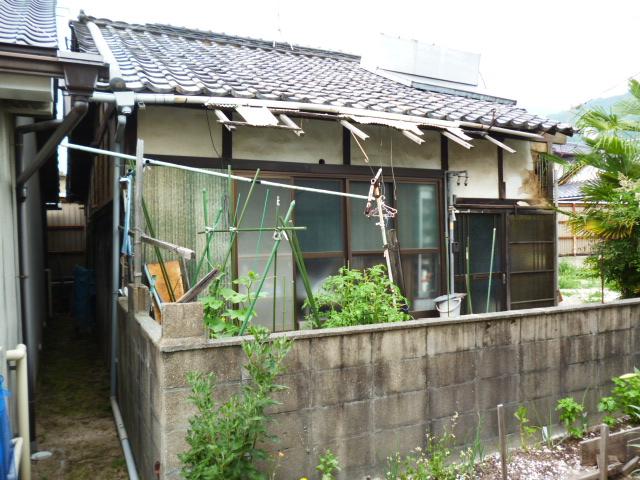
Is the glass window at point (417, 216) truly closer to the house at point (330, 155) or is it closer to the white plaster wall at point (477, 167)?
the house at point (330, 155)

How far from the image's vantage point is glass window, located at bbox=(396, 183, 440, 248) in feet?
22.4

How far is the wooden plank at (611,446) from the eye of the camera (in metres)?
4.45

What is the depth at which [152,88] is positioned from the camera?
5004 mm

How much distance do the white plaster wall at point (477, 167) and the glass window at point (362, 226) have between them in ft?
4.19

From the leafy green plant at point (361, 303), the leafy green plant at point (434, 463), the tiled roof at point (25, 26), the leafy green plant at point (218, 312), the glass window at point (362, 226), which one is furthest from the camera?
the glass window at point (362, 226)

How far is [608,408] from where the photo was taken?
198 inches

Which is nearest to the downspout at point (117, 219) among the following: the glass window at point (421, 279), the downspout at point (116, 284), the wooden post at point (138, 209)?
the downspout at point (116, 284)

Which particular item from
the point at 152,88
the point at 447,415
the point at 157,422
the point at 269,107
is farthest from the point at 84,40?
the point at 447,415

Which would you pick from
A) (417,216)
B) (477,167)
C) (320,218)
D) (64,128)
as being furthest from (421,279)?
(64,128)

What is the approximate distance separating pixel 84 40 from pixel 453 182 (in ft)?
19.7

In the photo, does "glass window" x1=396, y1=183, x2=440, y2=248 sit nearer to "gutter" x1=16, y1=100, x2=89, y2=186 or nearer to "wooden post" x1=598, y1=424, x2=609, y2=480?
"wooden post" x1=598, y1=424, x2=609, y2=480

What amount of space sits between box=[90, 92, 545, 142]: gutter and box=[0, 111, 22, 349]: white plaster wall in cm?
87

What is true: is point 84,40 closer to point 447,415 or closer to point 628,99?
point 447,415

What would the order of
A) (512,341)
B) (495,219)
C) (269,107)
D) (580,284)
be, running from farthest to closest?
(580,284)
(495,219)
(269,107)
(512,341)
